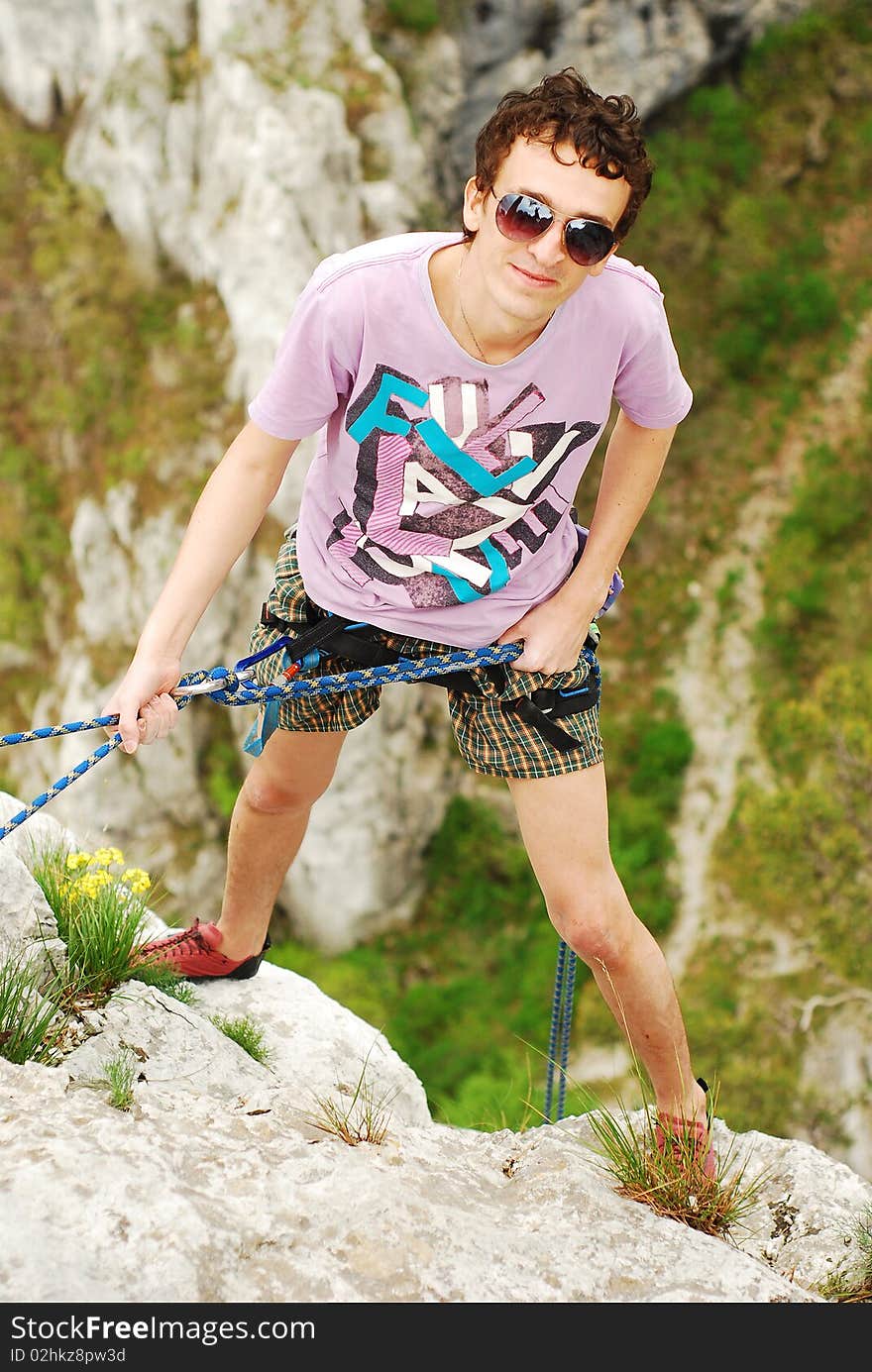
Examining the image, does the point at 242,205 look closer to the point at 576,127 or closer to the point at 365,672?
the point at 365,672

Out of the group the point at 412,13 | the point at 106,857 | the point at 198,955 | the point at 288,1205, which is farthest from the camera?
the point at 412,13

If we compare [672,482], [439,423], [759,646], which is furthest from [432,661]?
[672,482]

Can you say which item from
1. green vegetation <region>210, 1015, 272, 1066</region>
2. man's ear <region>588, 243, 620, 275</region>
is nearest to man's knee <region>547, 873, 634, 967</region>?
green vegetation <region>210, 1015, 272, 1066</region>

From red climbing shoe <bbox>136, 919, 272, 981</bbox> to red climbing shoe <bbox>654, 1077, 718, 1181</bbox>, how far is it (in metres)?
1.88

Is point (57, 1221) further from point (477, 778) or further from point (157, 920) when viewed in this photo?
point (477, 778)

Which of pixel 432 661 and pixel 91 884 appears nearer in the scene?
pixel 432 661

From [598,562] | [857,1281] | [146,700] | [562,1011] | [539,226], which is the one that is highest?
[539,226]

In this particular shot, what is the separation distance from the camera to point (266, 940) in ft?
15.4

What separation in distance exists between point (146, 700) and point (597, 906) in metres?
1.50

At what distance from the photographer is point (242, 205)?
15305 millimetres

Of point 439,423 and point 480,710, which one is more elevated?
→ point 439,423

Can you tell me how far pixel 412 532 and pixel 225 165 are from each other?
14.4 meters

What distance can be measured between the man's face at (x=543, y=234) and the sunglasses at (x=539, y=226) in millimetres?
15

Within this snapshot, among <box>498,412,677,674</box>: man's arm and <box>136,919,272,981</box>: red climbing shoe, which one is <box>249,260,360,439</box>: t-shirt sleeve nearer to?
<box>498,412,677,674</box>: man's arm
